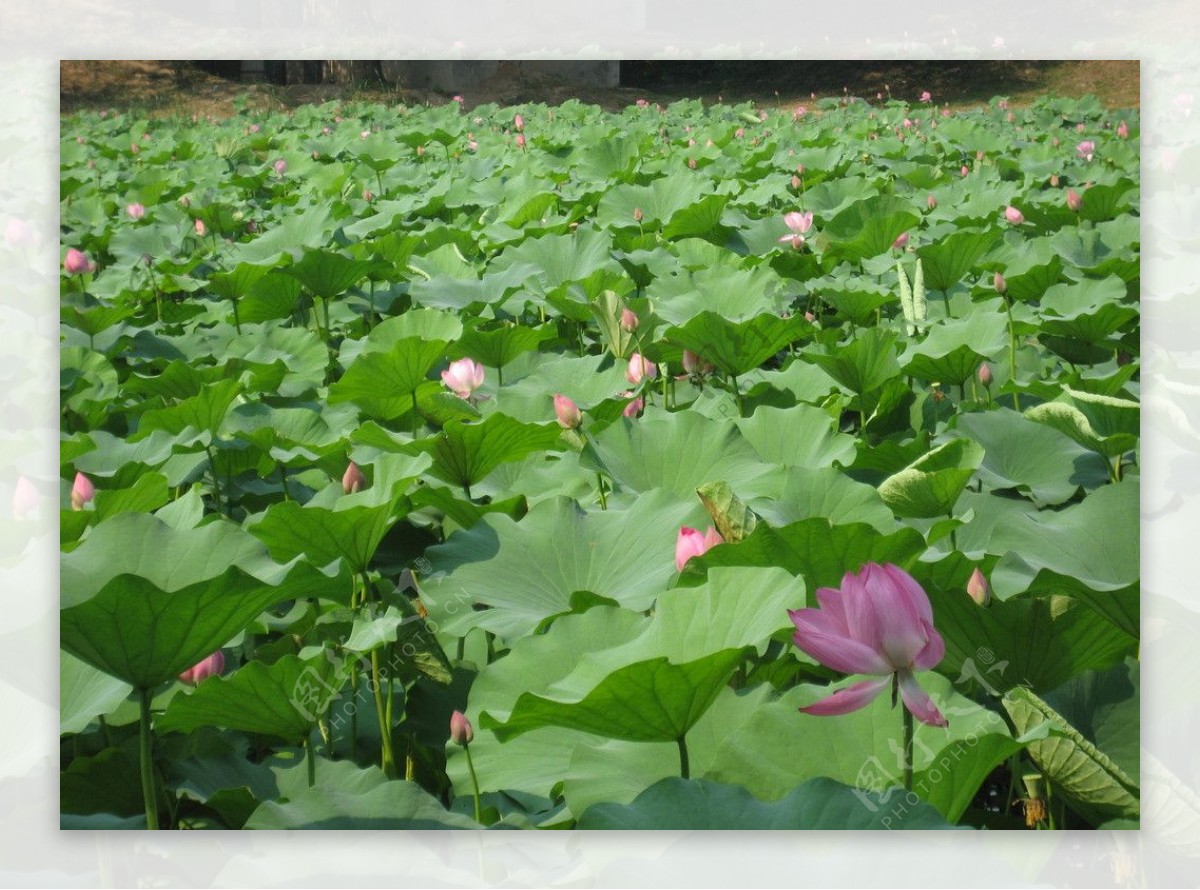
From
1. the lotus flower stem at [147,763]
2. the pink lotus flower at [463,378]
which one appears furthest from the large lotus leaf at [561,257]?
the lotus flower stem at [147,763]

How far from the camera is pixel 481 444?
1.59 meters

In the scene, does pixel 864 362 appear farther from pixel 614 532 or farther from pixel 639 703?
pixel 639 703

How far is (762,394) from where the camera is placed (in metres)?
2.07

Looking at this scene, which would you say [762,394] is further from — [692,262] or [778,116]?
[778,116]

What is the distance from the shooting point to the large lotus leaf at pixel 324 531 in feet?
4.35

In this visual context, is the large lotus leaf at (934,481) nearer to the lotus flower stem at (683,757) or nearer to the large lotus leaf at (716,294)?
the lotus flower stem at (683,757)

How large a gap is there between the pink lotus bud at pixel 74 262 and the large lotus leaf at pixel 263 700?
982 millimetres

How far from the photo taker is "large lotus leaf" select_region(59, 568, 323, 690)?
3.51 ft

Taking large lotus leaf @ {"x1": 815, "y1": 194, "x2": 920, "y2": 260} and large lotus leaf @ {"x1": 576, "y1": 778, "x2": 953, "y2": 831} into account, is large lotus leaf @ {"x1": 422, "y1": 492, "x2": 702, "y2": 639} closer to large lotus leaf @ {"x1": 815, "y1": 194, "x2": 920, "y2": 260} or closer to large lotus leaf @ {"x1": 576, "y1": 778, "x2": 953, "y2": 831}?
large lotus leaf @ {"x1": 576, "y1": 778, "x2": 953, "y2": 831}

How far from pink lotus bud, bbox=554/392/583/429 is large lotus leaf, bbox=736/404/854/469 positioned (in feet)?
0.84

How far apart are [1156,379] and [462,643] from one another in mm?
1004

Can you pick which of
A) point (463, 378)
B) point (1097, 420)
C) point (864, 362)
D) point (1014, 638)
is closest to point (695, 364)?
point (864, 362)

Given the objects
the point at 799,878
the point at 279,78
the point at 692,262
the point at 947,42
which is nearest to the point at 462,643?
the point at 799,878

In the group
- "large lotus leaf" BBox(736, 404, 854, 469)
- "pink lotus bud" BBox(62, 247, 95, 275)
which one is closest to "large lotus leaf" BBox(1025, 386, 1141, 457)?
"large lotus leaf" BBox(736, 404, 854, 469)
